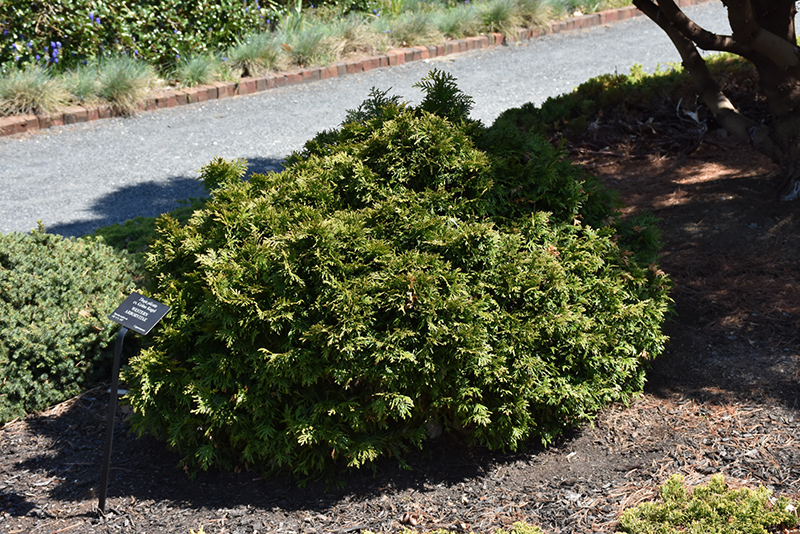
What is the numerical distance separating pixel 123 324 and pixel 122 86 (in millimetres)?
6714

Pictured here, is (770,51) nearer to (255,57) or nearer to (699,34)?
(699,34)

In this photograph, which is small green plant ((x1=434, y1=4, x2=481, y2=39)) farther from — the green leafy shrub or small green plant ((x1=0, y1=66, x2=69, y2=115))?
small green plant ((x1=0, y1=66, x2=69, y2=115))

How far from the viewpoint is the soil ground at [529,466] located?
3203 mm

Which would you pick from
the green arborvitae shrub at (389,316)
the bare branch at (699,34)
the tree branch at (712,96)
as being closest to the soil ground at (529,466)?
the green arborvitae shrub at (389,316)

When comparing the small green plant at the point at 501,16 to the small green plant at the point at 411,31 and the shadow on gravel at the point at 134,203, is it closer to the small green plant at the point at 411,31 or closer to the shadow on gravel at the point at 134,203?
the small green plant at the point at 411,31

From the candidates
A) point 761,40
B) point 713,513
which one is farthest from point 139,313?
point 761,40

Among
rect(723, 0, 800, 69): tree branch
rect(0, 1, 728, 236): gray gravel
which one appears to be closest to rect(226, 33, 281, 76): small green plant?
rect(0, 1, 728, 236): gray gravel

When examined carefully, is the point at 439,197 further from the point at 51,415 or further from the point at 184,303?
the point at 51,415

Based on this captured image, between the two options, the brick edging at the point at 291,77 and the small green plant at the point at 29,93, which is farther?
the brick edging at the point at 291,77

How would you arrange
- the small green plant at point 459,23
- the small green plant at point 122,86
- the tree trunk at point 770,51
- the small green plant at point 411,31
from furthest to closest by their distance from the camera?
the small green plant at point 459,23
the small green plant at point 411,31
the small green plant at point 122,86
the tree trunk at point 770,51

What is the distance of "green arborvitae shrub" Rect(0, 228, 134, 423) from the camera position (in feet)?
13.5

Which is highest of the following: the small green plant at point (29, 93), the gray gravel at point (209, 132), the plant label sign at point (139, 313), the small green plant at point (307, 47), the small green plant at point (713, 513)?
the small green plant at point (307, 47)

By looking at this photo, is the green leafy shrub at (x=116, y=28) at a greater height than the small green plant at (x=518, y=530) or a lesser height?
greater

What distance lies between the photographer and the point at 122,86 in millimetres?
9125
